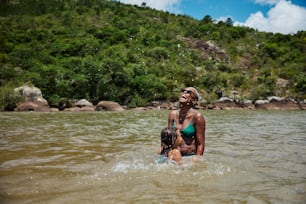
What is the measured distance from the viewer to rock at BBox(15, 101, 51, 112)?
25094mm

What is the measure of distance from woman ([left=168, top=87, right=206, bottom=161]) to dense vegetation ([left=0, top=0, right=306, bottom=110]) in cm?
306

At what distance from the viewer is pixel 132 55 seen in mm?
48719

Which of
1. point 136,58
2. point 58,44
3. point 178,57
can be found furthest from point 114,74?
point 178,57

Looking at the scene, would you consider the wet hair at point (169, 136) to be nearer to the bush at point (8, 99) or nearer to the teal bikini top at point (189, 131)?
the teal bikini top at point (189, 131)

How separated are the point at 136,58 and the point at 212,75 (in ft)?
41.4

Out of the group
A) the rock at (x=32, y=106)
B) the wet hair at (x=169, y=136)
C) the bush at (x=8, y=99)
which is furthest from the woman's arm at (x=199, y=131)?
the bush at (x=8, y=99)

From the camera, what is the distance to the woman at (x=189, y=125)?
509cm

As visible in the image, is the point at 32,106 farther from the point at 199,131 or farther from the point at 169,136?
the point at 199,131

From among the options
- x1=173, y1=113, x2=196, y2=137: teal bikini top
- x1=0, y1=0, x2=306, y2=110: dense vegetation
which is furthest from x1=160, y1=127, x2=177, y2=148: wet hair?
x1=0, y1=0, x2=306, y2=110: dense vegetation

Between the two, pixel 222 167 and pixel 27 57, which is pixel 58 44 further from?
pixel 222 167

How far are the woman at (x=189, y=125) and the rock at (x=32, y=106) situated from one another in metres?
22.3

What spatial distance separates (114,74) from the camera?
1464 inches

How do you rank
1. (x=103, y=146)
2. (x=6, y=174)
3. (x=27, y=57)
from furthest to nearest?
(x=27, y=57)
(x=103, y=146)
(x=6, y=174)

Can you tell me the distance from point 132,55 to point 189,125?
44.5m
